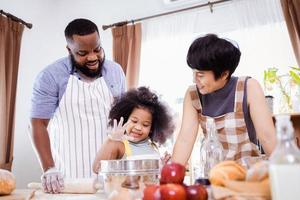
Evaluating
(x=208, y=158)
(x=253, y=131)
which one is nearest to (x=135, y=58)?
(x=253, y=131)

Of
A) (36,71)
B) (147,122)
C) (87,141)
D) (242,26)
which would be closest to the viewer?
(147,122)

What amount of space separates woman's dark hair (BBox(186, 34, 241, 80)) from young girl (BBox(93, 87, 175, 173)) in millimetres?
564

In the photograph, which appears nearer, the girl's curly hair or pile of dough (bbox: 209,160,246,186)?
pile of dough (bbox: 209,160,246,186)

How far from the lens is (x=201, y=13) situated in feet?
9.45

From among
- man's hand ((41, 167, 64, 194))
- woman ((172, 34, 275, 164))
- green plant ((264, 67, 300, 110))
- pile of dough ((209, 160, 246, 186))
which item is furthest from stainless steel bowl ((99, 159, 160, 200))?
green plant ((264, 67, 300, 110))

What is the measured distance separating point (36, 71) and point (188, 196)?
280cm

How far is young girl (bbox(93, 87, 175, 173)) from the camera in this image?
4.94 ft

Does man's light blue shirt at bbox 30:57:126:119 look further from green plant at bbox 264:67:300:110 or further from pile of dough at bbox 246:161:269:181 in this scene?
pile of dough at bbox 246:161:269:181

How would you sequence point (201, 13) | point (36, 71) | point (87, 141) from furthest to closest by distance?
1. point (36, 71)
2. point (201, 13)
3. point (87, 141)

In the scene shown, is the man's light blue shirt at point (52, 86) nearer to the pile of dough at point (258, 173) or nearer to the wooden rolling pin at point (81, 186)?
the wooden rolling pin at point (81, 186)

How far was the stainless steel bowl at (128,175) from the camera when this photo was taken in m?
0.75

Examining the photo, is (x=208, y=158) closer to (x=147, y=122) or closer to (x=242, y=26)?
(x=147, y=122)

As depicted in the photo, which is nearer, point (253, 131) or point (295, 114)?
point (253, 131)

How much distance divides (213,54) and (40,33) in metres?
2.57
